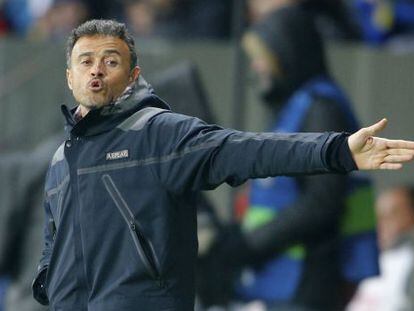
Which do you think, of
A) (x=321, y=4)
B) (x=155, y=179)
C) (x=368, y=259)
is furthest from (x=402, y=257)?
(x=155, y=179)

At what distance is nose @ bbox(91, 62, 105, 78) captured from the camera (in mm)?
4453

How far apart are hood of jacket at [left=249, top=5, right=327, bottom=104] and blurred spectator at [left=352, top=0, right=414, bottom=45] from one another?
622 mm

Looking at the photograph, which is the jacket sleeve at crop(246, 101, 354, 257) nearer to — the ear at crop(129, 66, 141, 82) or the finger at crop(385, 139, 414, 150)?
the ear at crop(129, 66, 141, 82)

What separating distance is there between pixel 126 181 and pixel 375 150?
808 millimetres

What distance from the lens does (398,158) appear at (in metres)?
3.98

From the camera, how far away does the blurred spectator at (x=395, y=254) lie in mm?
8250

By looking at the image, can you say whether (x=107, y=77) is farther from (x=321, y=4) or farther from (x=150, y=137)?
(x=321, y=4)

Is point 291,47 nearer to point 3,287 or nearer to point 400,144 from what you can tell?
point 3,287

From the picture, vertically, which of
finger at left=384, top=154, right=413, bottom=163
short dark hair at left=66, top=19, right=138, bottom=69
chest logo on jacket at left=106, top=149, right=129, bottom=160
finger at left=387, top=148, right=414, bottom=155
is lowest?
chest logo on jacket at left=106, top=149, right=129, bottom=160

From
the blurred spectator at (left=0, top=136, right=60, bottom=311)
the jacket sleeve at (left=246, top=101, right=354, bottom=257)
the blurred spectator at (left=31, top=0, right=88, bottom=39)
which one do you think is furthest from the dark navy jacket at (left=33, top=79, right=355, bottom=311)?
the blurred spectator at (left=31, top=0, right=88, bottom=39)

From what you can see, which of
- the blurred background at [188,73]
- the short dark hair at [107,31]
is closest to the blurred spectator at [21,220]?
the blurred background at [188,73]

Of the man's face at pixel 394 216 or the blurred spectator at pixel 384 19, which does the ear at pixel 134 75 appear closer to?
the man's face at pixel 394 216

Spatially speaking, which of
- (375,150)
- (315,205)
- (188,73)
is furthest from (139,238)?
(188,73)

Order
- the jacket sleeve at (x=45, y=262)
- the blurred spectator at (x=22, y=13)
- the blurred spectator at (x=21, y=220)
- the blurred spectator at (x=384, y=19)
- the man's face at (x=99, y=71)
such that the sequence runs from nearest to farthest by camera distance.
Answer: the man's face at (x=99, y=71)
the jacket sleeve at (x=45, y=262)
the blurred spectator at (x=384, y=19)
the blurred spectator at (x=21, y=220)
the blurred spectator at (x=22, y=13)
